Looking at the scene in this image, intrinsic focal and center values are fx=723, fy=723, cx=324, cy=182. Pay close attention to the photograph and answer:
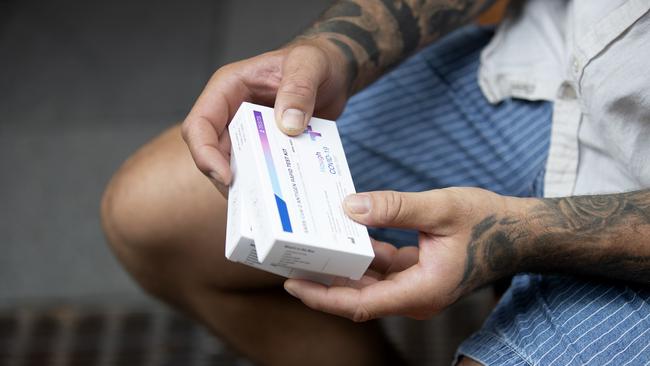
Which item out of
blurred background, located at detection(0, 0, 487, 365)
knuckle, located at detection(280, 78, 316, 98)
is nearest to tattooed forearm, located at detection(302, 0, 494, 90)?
knuckle, located at detection(280, 78, 316, 98)

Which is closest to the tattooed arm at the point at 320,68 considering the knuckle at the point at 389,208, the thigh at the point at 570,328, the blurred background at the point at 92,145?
the knuckle at the point at 389,208

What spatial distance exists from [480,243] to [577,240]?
0.09 meters

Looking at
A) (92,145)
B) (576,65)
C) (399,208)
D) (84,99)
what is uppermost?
(84,99)

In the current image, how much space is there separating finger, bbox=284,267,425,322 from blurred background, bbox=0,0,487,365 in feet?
1.79

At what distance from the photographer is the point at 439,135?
81cm

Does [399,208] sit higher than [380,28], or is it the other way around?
[380,28]

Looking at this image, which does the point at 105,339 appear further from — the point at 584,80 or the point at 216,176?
the point at 584,80

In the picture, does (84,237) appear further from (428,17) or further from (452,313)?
(428,17)

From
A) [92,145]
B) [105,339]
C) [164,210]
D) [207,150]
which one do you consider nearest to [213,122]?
[207,150]

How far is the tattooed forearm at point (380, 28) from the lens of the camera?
75 cm

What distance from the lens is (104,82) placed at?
149 centimetres

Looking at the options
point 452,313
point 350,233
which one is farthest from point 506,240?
point 452,313

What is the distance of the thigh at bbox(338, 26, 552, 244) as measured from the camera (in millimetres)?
772

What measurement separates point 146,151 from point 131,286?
0.45m
